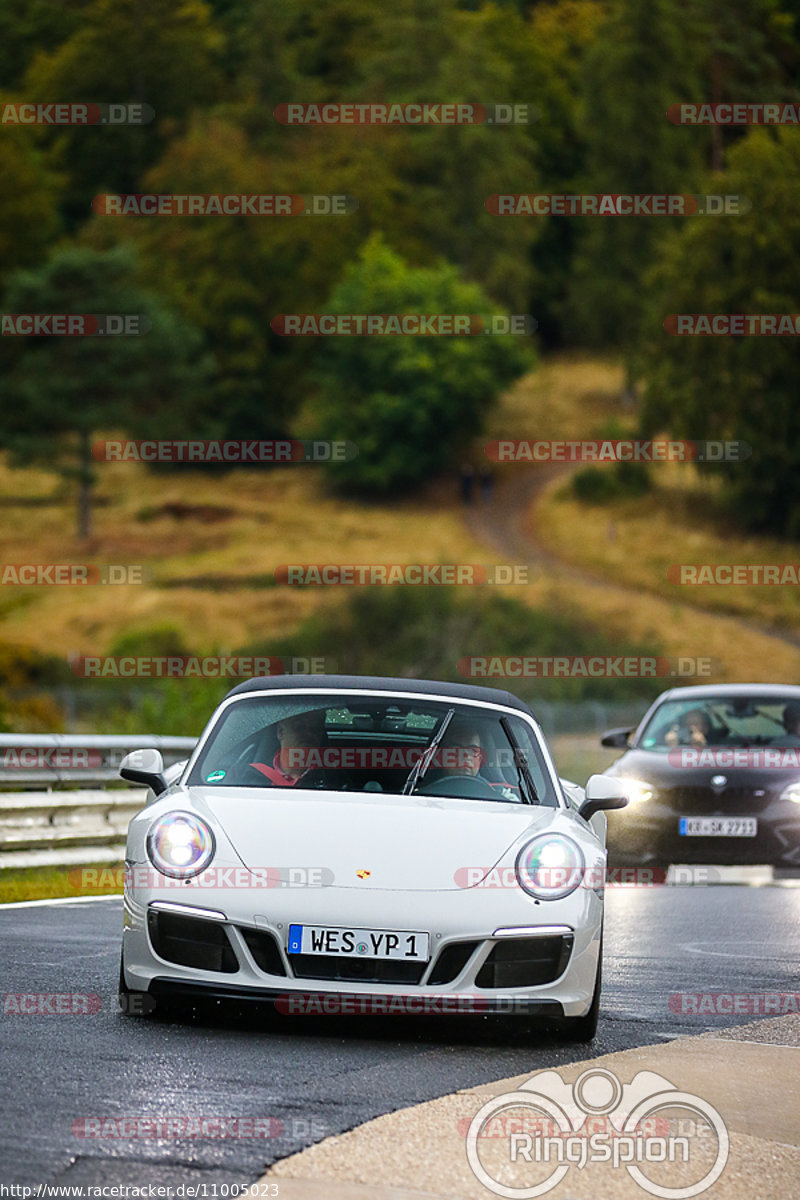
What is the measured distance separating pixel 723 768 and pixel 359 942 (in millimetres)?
8415

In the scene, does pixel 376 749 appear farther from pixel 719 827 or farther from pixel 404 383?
pixel 404 383

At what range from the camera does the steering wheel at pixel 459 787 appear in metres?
8.38

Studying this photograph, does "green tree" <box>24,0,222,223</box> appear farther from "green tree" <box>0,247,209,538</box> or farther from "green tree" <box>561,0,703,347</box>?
"green tree" <box>0,247,209,538</box>

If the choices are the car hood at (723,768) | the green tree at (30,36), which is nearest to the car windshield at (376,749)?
the car hood at (723,768)

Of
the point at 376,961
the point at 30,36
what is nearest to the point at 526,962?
the point at 376,961

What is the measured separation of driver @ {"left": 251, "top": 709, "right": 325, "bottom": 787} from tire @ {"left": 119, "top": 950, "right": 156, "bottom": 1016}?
103cm

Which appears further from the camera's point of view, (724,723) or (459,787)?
(724,723)

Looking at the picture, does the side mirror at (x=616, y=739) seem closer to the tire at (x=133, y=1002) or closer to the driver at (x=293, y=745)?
the driver at (x=293, y=745)

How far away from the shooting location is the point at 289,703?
8.73 m

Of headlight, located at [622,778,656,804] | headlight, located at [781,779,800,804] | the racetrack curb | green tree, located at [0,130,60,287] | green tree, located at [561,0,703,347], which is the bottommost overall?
green tree, located at [0,130,60,287]

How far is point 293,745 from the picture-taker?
28.7ft

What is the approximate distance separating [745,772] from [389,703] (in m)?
7.15

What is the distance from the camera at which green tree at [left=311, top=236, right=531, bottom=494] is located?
90.6 metres

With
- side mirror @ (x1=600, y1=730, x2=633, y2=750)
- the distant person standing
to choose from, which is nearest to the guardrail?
side mirror @ (x1=600, y1=730, x2=633, y2=750)
